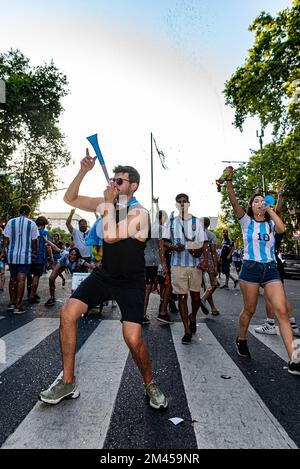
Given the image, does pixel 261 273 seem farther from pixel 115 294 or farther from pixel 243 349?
pixel 115 294

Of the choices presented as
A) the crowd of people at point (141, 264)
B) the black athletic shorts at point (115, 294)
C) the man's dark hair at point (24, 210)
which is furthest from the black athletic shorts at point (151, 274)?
the black athletic shorts at point (115, 294)

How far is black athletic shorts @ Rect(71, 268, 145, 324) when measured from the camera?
2.85 meters

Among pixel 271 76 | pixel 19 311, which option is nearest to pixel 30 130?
pixel 271 76

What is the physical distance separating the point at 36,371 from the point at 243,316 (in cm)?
244

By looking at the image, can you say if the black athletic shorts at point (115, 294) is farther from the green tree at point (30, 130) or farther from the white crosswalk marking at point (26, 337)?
the green tree at point (30, 130)

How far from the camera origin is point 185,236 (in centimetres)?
529

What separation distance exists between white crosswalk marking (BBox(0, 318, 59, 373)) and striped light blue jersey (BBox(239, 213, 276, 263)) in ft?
9.63

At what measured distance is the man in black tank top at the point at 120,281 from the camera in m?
2.77

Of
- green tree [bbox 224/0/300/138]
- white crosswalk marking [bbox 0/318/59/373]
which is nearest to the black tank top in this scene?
white crosswalk marking [bbox 0/318/59/373]

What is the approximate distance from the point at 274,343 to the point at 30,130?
27.2 metres

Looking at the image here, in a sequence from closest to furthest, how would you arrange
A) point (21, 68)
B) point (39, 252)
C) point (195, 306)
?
point (195, 306)
point (39, 252)
point (21, 68)
